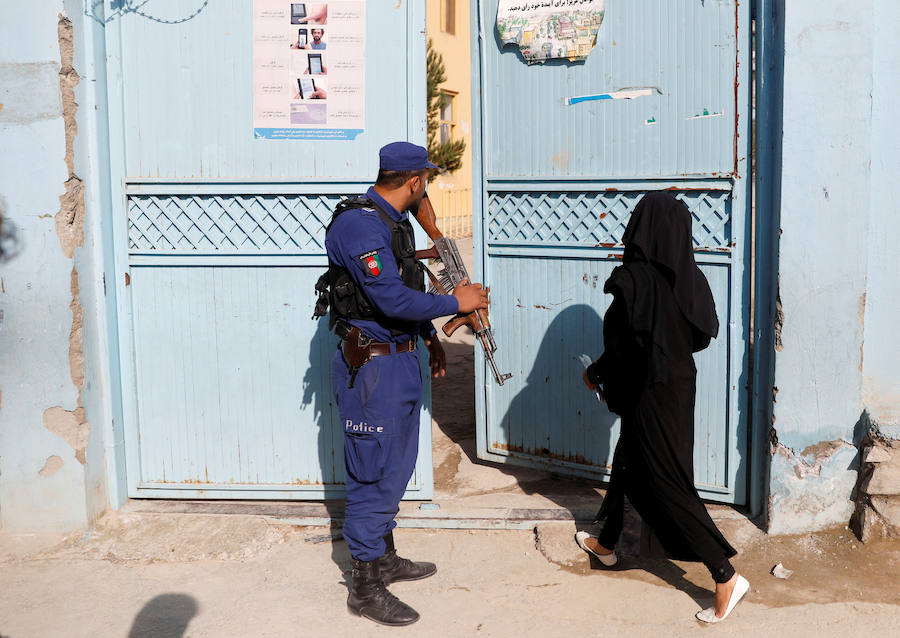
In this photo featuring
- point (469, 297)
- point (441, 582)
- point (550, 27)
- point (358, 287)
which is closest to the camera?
point (358, 287)

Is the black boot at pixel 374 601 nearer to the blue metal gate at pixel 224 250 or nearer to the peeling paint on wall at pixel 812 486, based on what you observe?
the blue metal gate at pixel 224 250

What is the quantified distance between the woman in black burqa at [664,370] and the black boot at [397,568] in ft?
3.17

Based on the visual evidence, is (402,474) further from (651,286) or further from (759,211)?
(759,211)

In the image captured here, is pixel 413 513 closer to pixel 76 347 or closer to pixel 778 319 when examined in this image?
pixel 76 347

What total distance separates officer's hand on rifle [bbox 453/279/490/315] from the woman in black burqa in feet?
1.67

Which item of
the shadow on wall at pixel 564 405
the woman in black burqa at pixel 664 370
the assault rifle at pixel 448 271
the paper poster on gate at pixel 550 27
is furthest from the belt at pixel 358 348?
the paper poster on gate at pixel 550 27

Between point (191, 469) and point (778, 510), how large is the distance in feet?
9.38

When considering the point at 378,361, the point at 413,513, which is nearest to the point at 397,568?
the point at 413,513

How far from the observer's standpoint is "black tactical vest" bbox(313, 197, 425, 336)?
3.45m

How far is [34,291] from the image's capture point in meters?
4.14

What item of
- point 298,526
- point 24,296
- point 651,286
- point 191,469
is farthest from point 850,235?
point 24,296

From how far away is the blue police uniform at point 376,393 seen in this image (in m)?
3.36

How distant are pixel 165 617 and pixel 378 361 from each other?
52.1 inches

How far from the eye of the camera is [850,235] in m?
3.81
